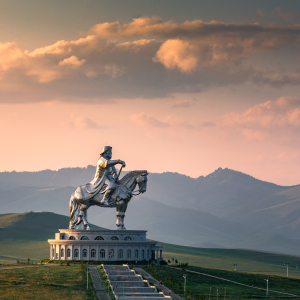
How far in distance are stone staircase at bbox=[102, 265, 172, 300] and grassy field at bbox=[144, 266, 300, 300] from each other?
278 centimetres

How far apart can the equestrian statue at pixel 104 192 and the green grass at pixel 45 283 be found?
9.92m

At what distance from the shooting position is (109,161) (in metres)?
81.2

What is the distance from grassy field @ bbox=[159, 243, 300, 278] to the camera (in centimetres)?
12794

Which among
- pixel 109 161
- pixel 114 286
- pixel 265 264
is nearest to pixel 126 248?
pixel 109 161

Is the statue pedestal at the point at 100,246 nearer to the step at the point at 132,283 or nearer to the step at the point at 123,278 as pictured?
the step at the point at 123,278

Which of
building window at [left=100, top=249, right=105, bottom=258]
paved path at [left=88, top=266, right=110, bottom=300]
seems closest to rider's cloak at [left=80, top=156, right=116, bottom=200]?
building window at [left=100, top=249, right=105, bottom=258]

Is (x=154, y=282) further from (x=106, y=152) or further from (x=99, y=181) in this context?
(x=106, y=152)

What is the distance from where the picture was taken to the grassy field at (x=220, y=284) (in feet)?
212

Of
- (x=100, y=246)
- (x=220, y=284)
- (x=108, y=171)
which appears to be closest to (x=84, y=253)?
(x=100, y=246)

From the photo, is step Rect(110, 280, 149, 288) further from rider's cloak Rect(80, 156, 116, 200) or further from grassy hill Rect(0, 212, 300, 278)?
grassy hill Rect(0, 212, 300, 278)

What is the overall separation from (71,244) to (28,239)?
91.3m

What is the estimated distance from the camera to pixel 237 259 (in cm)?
15100

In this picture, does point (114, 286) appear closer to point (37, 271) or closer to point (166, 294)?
point (166, 294)

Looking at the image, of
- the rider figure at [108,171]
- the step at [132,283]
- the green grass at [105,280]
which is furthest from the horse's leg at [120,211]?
the step at [132,283]
